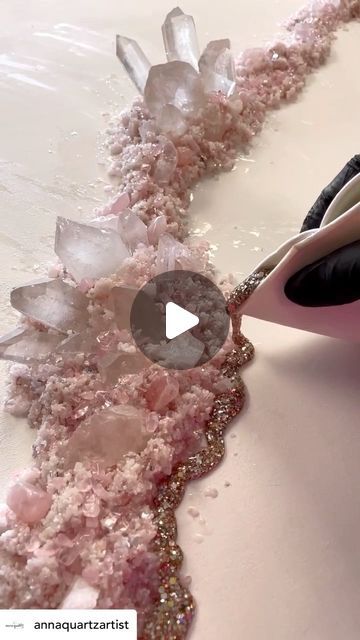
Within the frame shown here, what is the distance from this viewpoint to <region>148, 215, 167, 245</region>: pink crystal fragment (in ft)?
2.66

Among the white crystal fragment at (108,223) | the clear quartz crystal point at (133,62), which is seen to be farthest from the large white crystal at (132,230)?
the clear quartz crystal point at (133,62)

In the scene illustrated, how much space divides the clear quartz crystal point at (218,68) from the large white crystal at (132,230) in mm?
261

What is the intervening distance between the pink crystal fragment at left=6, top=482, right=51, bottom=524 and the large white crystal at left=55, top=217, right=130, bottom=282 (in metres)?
0.22

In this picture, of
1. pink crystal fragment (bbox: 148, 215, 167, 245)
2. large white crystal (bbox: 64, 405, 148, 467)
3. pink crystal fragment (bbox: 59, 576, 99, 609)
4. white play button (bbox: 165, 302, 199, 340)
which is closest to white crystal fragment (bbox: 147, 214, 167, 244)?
pink crystal fragment (bbox: 148, 215, 167, 245)

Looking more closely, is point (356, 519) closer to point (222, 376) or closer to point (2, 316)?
point (222, 376)

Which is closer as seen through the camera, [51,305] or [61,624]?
[61,624]

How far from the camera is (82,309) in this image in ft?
2.39

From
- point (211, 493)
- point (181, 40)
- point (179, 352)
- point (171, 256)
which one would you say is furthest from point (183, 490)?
point (181, 40)

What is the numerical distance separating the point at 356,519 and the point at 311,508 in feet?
0.13

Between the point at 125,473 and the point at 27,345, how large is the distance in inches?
6.6

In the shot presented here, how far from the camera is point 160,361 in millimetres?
703

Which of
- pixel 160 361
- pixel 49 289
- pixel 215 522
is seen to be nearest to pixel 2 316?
pixel 49 289
